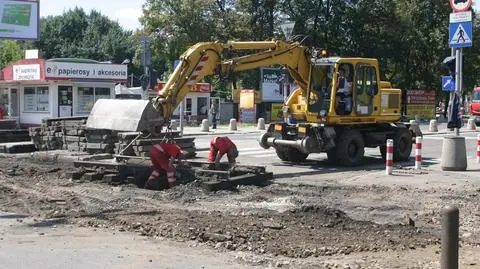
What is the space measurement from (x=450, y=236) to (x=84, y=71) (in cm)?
3071

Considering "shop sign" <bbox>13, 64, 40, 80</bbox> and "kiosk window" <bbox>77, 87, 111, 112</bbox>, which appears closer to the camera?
"shop sign" <bbox>13, 64, 40, 80</bbox>

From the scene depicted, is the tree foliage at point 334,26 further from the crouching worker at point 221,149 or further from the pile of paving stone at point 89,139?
the crouching worker at point 221,149

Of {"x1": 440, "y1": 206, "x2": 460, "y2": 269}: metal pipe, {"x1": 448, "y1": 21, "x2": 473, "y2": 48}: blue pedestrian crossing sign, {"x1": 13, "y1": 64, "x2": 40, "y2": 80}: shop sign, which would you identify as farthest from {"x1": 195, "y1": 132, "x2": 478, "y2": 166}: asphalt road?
{"x1": 440, "y1": 206, "x2": 460, "y2": 269}: metal pipe

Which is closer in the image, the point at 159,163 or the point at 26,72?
the point at 159,163

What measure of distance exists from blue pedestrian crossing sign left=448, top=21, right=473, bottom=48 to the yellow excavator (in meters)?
2.76

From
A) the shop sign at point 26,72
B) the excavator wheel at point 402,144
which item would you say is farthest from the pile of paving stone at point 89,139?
the shop sign at point 26,72

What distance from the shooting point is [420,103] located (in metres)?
54.3

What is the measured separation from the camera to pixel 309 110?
17438 millimetres

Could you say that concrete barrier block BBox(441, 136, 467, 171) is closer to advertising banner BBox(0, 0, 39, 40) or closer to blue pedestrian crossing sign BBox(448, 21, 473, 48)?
blue pedestrian crossing sign BBox(448, 21, 473, 48)

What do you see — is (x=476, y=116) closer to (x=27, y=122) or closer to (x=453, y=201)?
(x=27, y=122)

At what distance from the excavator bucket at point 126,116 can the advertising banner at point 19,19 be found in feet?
60.6

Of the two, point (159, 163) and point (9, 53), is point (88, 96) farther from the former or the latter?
point (9, 53)

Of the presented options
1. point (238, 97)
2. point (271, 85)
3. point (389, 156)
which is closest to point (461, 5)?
point (389, 156)

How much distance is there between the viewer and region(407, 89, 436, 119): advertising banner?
5359 centimetres
